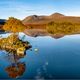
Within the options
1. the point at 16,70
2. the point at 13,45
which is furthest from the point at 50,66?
the point at 13,45

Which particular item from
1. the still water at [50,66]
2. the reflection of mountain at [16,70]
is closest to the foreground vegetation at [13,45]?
the still water at [50,66]

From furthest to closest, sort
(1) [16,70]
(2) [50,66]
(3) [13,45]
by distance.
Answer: (3) [13,45]
(2) [50,66]
(1) [16,70]

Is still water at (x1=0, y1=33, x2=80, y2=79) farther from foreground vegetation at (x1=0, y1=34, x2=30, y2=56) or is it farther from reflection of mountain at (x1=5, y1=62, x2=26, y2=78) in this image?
foreground vegetation at (x1=0, y1=34, x2=30, y2=56)

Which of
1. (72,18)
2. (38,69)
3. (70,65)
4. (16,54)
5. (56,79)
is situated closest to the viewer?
(56,79)

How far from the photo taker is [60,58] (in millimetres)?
Answer: 11461

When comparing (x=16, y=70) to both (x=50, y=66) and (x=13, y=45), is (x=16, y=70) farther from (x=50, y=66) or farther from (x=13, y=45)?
(x=13, y=45)

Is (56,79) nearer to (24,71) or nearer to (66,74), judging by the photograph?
(66,74)

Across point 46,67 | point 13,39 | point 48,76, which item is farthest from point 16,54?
point 48,76

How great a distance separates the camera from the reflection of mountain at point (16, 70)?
871 centimetres

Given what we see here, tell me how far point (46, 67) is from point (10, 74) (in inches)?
62.4

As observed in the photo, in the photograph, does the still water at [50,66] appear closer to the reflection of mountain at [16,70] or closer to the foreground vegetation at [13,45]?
the reflection of mountain at [16,70]

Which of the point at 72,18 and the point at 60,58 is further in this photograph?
the point at 72,18

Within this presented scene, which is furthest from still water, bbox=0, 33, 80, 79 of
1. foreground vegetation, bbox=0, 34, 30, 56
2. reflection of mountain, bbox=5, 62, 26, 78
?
foreground vegetation, bbox=0, 34, 30, 56

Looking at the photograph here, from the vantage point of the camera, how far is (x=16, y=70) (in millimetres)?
9273
